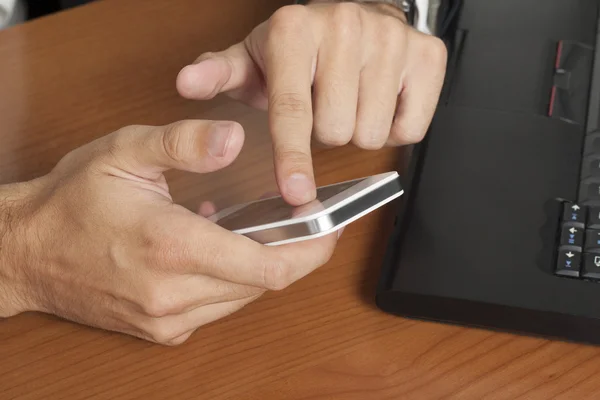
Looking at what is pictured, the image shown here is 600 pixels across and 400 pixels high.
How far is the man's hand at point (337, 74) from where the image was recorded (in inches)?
23.2

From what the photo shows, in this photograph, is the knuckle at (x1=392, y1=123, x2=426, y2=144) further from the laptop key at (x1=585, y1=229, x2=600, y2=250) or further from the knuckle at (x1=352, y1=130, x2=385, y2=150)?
the laptop key at (x1=585, y1=229, x2=600, y2=250)

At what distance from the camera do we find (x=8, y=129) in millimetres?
727

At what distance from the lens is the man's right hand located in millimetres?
494

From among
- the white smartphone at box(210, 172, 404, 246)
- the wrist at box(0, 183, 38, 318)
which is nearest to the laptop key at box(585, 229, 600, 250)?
the white smartphone at box(210, 172, 404, 246)

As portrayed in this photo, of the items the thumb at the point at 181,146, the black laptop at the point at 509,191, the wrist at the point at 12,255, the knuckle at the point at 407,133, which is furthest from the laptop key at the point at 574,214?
the wrist at the point at 12,255

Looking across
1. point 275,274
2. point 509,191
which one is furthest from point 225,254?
point 509,191

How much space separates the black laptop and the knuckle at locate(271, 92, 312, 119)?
0.38 ft

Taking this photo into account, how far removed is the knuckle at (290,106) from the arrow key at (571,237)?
209mm

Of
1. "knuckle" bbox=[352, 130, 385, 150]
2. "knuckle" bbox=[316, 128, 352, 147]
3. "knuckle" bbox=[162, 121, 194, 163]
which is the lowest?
"knuckle" bbox=[352, 130, 385, 150]

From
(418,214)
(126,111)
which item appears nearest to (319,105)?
(418,214)

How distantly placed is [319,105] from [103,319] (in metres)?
0.24

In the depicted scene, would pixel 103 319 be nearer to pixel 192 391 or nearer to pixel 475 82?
pixel 192 391

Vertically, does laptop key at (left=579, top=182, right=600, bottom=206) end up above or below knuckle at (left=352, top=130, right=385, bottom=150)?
below

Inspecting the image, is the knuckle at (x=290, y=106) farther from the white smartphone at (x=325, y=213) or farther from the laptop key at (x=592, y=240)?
the laptop key at (x=592, y=240)
